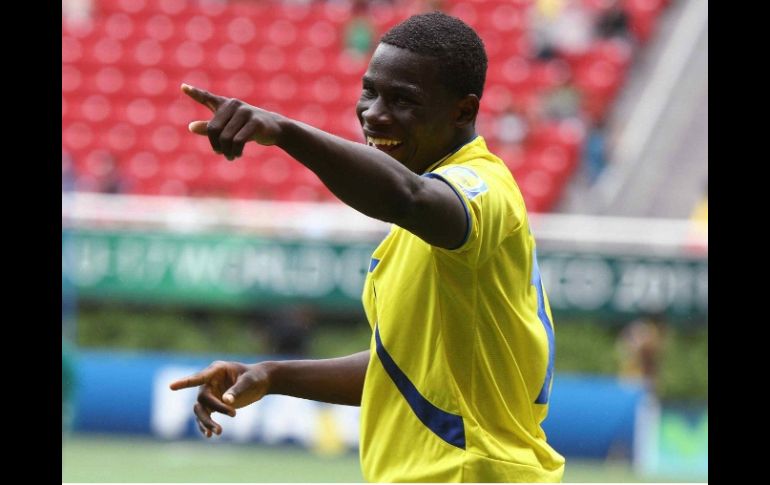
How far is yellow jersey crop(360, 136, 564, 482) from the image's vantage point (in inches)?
147

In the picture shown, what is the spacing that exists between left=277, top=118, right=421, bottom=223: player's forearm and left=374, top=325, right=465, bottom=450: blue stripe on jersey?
0.72m

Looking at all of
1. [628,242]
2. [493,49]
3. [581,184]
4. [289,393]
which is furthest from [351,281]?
[289,393]

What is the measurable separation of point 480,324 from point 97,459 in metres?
9.92

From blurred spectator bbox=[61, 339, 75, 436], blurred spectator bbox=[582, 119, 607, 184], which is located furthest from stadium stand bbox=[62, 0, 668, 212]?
blurred spectator bbox=[61, 339, 75, 436]

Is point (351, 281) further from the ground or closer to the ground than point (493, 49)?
closer to the ground

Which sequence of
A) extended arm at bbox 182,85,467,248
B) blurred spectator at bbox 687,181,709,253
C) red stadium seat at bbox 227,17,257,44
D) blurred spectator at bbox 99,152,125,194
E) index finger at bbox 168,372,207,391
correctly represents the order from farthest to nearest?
1. red stadium seat at bbox 227,17,257,44
2. blurred spectator at bbox 99,152,125,194
3. blurred spectator at bbox 687,181,709,253
4. index finger at bbox 168,372,207,391
5. extended arm at bbox 182,85,467,248

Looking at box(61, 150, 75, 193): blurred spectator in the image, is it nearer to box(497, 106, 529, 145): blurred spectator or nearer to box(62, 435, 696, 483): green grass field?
box(62, 435, 696, 483): green grass field

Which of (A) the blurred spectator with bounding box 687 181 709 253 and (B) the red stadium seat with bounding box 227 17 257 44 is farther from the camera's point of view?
(B) the red stadium seat with bounding box 227 17 257 44

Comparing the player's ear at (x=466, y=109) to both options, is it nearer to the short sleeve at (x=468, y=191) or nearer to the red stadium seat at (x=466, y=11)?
the short sleeve at (x=468, y=191)

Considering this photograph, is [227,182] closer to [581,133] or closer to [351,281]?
[351,281]

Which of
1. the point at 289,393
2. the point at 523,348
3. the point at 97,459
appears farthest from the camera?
the point at 97,459

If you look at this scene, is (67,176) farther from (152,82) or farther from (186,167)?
(152,82)

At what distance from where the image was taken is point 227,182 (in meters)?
17.8

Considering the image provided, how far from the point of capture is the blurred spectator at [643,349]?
579 inches
